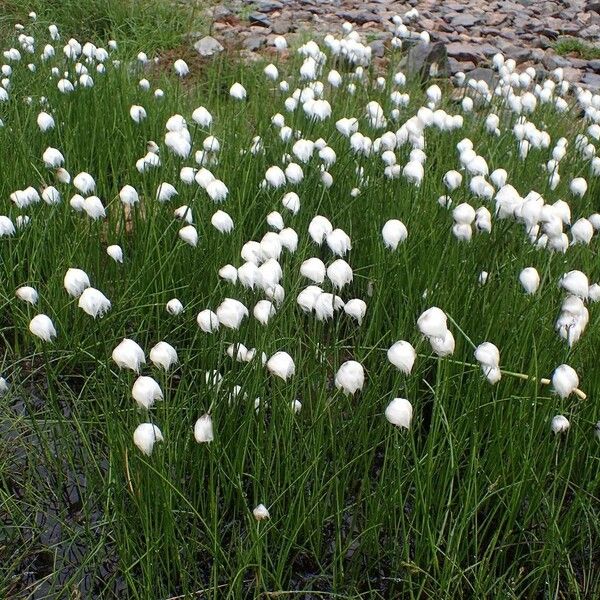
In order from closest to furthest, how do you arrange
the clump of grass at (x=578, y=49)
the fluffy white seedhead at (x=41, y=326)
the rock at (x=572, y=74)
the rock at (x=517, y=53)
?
the fluffy white seedhead at (x=41, y=326), the rock at (x=572, y=74), the rock at (x=517, y=53), the clump of grass at (x=578, y=49)

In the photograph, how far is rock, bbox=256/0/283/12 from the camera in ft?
25.7

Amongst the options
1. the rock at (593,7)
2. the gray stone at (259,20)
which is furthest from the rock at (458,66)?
the rock at (593,7)

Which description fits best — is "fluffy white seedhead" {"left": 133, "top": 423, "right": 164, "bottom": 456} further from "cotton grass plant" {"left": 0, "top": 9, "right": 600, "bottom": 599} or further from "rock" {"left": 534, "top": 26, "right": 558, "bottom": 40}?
"rock" {"left": 534, "top": 26, "right": 558, "bottom": 40}

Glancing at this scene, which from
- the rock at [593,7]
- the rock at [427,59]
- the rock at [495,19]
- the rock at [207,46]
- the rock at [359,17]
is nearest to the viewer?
the rock at [427,59]

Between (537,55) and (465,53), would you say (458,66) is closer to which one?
(465,53)

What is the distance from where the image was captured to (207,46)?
584 cm

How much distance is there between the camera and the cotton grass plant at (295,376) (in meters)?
1.75

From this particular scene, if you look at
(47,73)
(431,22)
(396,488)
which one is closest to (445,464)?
(396,488)

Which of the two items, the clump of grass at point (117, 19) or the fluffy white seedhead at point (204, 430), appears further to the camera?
A: the clump of grass at point (117, 19)

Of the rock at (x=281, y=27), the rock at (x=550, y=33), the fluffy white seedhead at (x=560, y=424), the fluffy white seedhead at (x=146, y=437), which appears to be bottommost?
the fluffy white seedhead at (x=560, y=424)

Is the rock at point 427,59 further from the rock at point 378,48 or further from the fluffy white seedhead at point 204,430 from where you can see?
the fluffy white seedhead at point 204,430

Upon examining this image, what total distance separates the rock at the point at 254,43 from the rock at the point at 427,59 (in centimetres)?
141

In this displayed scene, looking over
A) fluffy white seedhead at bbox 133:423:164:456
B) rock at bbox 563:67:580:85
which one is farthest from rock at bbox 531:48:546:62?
fluffy white seedhead at bbox 133:423:164:456

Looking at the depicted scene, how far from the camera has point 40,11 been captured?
6.12 meters
